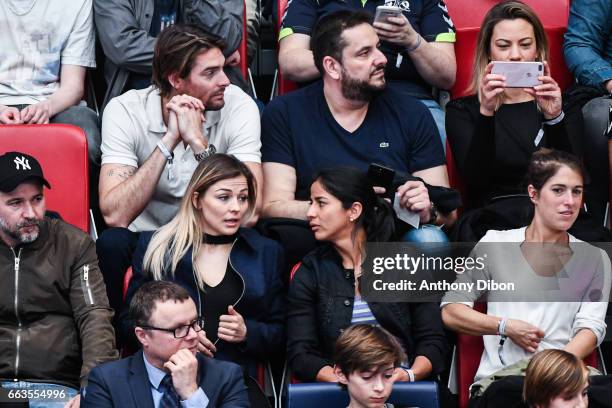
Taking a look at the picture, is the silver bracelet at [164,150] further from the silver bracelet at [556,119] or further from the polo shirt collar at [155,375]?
the silver bracelet at [556,119]

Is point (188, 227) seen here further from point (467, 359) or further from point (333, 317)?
point (467, 359)

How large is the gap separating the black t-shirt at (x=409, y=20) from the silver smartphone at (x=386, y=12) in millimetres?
215

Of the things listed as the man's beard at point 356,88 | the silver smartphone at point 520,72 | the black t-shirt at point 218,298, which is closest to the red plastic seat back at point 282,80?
the man's beard at point 356,88

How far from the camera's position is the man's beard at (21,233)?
5.26 m

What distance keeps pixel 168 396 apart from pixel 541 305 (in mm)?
1503

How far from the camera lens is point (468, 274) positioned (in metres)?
5.48

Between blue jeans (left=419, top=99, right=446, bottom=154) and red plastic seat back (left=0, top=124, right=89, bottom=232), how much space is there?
1.63 m

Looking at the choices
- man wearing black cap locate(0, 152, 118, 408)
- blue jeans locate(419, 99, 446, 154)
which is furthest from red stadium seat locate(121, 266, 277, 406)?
blue jeans locate(419, 99, 446, 154)

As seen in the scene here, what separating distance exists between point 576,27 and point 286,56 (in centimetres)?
140

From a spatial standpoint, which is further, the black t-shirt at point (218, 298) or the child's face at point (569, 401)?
the black t-shirt at point (218, 298)

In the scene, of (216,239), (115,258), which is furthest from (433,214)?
(115,258)

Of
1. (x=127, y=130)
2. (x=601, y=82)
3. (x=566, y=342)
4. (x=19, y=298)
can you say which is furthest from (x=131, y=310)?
(x=601, y=82)

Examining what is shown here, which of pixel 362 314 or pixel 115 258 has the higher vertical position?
pixel 115 258

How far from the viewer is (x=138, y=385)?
4770mm
